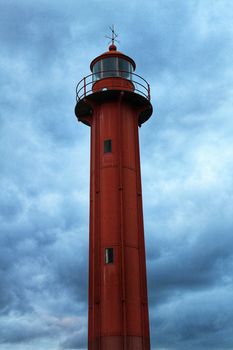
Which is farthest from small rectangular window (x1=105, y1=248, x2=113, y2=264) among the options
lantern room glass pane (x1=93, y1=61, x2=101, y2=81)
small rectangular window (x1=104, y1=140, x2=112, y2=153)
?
lantern room glass pane (x1=93, y1=61, x2=101, y2=81)

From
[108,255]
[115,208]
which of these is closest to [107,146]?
[115,208]

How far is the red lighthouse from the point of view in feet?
90.8

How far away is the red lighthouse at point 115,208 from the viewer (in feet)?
90.8

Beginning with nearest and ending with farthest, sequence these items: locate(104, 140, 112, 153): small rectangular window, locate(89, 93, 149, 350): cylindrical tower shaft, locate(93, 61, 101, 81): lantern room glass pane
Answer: locate(89, 93, 149, 350): cylindrical tower shaft
locate(104, 140, 112, 153): small rectangular window
locate(93, 61, 101, 81): lantern room glass pane

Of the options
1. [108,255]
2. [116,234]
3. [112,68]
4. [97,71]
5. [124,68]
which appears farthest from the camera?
[97,71]

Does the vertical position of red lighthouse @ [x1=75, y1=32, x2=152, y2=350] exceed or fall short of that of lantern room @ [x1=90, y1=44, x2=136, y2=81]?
it falls short

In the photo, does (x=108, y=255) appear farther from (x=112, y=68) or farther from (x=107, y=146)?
(x=112, y=68)

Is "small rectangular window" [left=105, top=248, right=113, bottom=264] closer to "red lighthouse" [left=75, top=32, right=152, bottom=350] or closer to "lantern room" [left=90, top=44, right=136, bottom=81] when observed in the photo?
"red lighthouse" [left=75, top=32, right=152, bottom=350]

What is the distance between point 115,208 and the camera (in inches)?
1179

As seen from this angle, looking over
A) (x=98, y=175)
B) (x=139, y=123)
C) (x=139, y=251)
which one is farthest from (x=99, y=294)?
(x=139, y=123)

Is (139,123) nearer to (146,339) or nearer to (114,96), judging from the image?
(114,96)

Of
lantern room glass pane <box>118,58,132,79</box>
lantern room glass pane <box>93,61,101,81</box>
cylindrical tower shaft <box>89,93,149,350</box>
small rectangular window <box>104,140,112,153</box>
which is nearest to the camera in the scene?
cylindrical tower shaft <box>89,93,149,350</box>

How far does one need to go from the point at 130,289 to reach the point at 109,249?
2.72 meters

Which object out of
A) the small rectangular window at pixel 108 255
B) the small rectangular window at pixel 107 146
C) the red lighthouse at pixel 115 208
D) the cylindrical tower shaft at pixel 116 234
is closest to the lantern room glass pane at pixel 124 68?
the red lighthouse at pixel 115 208
